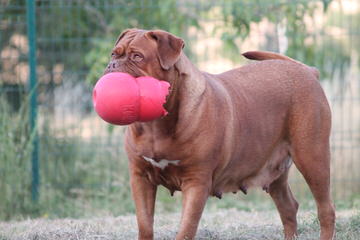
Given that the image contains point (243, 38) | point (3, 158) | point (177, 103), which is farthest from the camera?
point (243, 38)

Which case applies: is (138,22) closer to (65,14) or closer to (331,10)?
(65,14)

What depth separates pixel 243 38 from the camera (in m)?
8.34

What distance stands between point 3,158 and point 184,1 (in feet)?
9.45

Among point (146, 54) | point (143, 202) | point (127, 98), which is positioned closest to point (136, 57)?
point (146, 54)

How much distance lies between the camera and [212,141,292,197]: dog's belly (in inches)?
207

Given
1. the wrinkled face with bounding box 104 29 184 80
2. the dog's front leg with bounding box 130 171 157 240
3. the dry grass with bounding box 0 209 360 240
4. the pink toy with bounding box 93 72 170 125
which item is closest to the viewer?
the pink toy with bounding box 93 72 170 125

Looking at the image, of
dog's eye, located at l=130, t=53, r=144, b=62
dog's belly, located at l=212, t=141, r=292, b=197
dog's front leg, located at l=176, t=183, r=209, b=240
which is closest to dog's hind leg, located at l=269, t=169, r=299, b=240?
dog's belly, located at l=212, t=141, r=292, b=197

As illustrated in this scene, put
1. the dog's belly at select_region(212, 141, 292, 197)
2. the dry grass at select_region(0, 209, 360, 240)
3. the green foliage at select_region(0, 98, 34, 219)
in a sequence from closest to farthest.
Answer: the dog's belly at select_region(212, 141, 292, 197)
the dry grass at select_region(0, 209, 360, 240)
the green foliage at select_region(0, 98, 34, 219)

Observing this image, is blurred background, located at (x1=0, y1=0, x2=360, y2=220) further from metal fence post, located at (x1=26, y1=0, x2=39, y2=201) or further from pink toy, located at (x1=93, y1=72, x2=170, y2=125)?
pink toy, located at (x1=93, y1=72, x2=170, y2=125)

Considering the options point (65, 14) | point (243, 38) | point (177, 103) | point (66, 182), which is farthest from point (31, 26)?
point (177, 103)

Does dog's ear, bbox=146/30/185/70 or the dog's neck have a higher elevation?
dog's ear, bbox=146/30/185/70

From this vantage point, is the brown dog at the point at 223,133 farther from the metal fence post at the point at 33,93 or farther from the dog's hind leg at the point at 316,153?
the metal fence post at the point at 33,93

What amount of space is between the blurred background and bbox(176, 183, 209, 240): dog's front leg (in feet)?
10.4

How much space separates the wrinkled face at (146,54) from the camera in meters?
4.48
